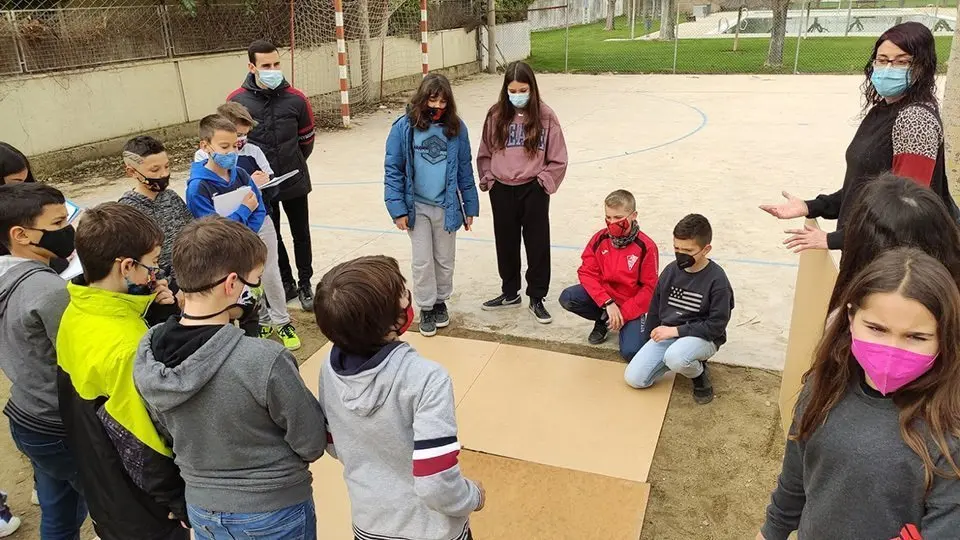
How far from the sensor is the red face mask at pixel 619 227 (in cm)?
407

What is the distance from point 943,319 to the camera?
57.7 inches

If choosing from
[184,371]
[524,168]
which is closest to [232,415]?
[184,371]

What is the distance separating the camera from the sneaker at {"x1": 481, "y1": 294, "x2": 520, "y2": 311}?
5.04m

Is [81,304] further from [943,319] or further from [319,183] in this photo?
[319,183]

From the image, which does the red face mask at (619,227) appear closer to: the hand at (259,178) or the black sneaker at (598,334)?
the black sneaker at (598,334)

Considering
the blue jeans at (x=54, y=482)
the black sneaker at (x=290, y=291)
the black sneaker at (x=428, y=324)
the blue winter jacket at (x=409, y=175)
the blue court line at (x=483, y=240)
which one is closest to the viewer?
the blue jeans at (x=54, y=482)

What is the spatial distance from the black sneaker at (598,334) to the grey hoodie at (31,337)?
298 cm

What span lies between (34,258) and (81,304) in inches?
25.5

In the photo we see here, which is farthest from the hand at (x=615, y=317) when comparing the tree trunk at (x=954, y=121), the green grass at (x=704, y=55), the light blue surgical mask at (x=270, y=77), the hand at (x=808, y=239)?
the green grass at (x=704, y=55)

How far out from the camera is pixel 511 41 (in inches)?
824

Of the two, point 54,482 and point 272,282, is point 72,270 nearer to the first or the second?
point 54,482

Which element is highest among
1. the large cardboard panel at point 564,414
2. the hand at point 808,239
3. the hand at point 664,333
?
the hand at point 808,239

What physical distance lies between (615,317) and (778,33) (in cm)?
1646

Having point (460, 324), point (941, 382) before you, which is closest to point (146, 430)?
point (941, 382)
